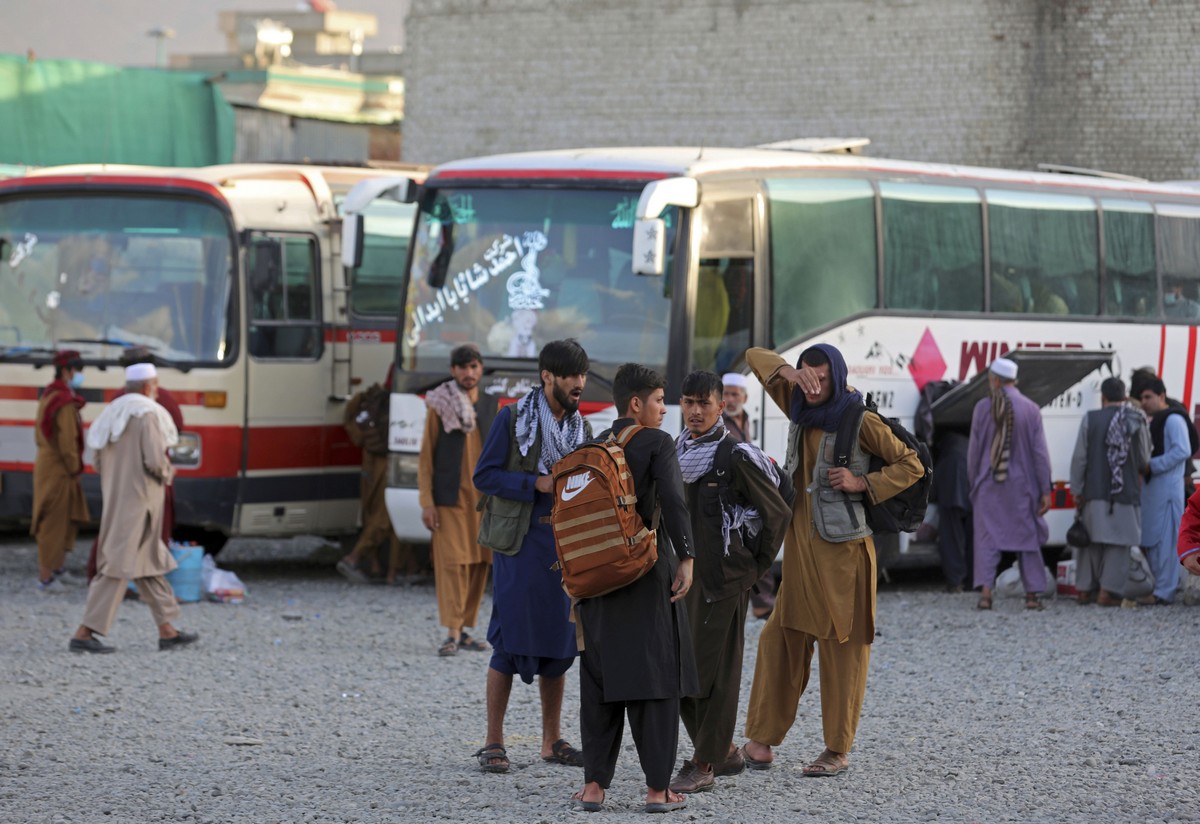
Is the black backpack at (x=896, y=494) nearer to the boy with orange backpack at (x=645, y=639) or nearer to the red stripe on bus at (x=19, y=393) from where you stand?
the boy with orange backpack at (x=645, y=639)

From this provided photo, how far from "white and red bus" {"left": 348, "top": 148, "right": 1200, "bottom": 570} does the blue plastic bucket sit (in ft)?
4.76

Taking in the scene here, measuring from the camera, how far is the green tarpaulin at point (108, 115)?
24.1m

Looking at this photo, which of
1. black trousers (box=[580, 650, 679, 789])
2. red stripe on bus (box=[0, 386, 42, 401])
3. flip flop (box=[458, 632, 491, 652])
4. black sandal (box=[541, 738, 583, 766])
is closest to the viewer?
black trousers (box=[580, 650, 679, 789])

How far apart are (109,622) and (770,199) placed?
5.30m

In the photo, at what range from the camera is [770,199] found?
12.3 m

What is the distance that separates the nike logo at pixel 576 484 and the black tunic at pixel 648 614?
175 millimetres

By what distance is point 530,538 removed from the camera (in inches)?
280

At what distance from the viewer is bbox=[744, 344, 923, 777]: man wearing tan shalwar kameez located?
692 centimetres

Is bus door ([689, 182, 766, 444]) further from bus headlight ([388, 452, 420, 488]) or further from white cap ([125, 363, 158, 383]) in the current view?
white cap ([125, 363, 158, 383])

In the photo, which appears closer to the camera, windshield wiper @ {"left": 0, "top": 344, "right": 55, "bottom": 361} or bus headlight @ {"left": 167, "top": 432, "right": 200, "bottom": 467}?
bus headlight @ {"left": 167, "top": 432, "right": 200, "bottom": 467}

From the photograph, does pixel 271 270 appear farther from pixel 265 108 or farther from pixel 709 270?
pixel 265 108

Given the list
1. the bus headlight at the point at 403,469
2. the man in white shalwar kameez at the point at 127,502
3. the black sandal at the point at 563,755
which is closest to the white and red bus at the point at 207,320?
the bus headlight at the point at 403,469

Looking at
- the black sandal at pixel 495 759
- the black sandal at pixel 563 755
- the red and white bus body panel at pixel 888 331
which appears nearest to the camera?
the black sandal at pixel 495 759

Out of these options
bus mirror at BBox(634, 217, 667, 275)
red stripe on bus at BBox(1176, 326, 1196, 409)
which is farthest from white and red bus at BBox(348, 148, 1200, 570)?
red stripe on bus at BBox(1176, 326, 1196, 409)
